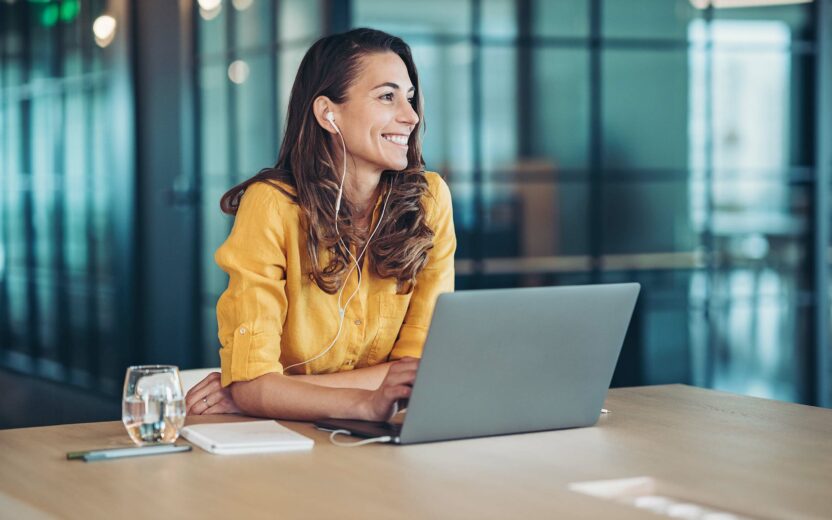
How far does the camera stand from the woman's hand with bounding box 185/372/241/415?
1923 millimetres

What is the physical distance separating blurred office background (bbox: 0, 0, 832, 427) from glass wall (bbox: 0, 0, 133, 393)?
0.05 ft

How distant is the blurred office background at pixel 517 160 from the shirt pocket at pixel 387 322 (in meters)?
2.66

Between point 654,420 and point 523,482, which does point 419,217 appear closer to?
point 654,420

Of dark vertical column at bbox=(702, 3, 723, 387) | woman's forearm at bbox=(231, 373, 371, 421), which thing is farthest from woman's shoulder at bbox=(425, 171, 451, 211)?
dark vertical column at bbox=(702, 3, 723, 387)

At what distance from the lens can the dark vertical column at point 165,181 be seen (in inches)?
201

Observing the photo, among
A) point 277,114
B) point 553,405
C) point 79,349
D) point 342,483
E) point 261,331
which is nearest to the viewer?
point 342,483

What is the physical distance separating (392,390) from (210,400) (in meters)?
0.39

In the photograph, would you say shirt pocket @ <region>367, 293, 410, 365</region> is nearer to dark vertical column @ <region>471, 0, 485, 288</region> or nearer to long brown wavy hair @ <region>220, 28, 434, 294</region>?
long brown wavy hair @ <region>220, 28, 434, 294</region>

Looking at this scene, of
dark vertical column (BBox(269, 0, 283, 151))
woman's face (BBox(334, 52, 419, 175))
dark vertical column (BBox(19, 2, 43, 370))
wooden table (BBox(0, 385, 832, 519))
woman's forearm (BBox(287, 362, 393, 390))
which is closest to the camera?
wooden table (BBox(0, 385, 832, 519))

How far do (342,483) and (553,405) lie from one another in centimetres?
44

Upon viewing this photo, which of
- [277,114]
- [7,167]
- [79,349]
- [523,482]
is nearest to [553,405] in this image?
[523,482]

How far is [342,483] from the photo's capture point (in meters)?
1.39

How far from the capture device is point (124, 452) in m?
1.53

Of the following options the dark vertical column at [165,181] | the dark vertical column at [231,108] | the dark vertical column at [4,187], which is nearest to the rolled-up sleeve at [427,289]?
the dark vertical column at [231,108]
